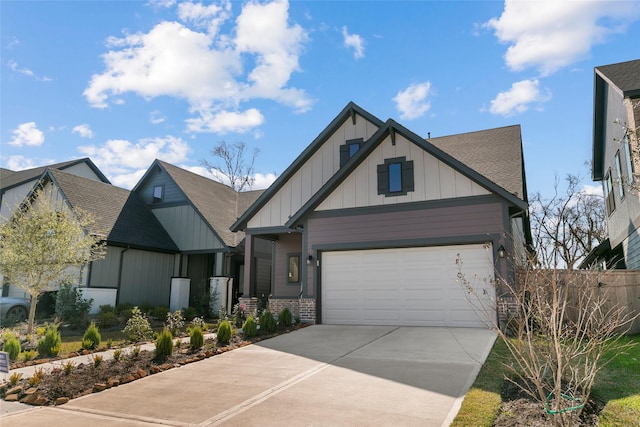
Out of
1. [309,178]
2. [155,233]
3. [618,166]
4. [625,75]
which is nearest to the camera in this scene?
[625,75]

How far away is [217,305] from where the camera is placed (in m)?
17.9

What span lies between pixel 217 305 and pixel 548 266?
608 inches

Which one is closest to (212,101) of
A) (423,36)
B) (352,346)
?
(423,36)

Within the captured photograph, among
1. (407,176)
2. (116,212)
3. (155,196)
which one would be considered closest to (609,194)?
(407,176)

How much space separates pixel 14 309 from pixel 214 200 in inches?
383

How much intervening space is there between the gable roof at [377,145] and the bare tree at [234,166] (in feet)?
70.0

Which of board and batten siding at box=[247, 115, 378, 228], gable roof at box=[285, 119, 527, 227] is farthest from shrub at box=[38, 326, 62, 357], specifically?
board and batten siding at box=[247, 115, 378, 228]

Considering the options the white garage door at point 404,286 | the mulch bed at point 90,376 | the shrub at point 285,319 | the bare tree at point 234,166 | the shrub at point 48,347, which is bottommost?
the mulch bed at point 90,376

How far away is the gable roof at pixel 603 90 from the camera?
1192cm

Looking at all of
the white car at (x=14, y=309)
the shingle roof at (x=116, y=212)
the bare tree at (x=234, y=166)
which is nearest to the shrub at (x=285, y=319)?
the shingle roof at (x=116, y=212)

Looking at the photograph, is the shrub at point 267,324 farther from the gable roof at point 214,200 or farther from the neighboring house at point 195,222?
the gable roof at point 214,200

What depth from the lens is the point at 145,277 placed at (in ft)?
60.8

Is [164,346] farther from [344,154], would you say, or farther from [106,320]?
[344,154]

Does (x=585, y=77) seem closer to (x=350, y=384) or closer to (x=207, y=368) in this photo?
(x=350, y=384)
